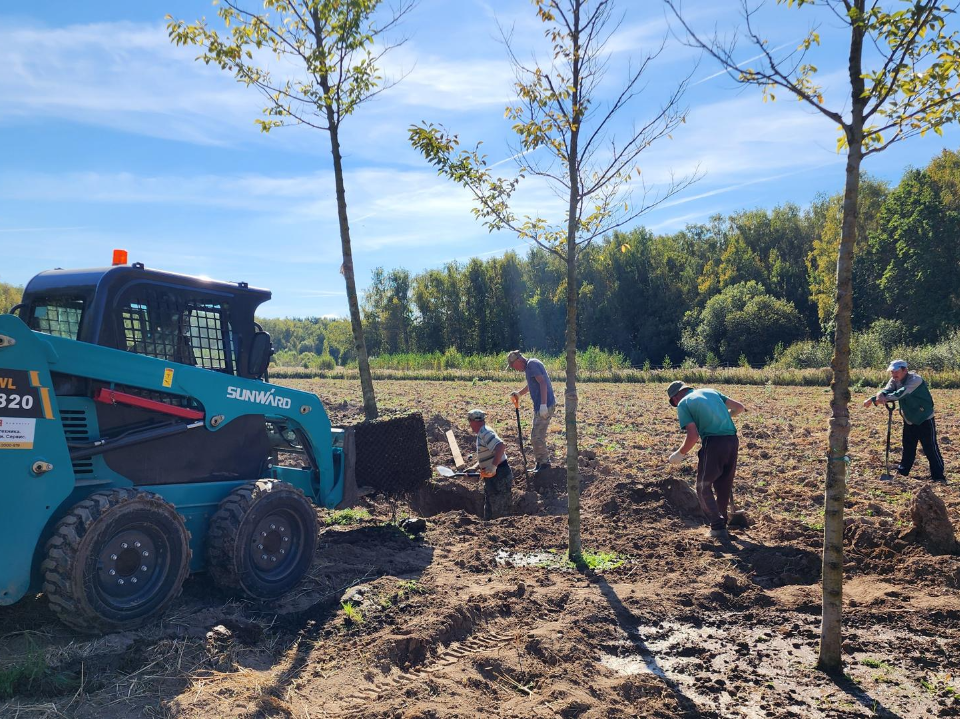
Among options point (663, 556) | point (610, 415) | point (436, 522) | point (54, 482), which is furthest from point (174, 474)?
point (610, 415)

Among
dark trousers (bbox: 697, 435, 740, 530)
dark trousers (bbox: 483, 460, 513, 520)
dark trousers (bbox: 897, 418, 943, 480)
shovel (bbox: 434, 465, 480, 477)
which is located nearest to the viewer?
dark trousers (bbox: 697, 435, 740, 530)

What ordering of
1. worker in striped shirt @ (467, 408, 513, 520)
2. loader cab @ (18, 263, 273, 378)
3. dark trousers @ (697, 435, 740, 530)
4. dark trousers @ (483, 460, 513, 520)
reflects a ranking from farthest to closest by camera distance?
dark trousers @ (483, 460, 513, 520)
worker in striped shirt @ (467, 408, 513, 520)
dark trousers @ (697, 435, 740, 530)
loader cab @ (18, 263, 273, 378)

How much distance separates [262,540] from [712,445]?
15.3ft

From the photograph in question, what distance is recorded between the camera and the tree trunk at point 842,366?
4.57 m

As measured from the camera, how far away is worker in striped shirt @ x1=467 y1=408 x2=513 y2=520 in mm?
9266

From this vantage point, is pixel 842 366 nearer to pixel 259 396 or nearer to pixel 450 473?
pixel 259 396

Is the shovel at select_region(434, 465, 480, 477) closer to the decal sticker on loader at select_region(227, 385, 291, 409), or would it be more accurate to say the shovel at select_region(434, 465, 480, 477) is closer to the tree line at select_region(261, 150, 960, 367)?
the decal sticker on loader at select_region(227, 385, 291, 409)

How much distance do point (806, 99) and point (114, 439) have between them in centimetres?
560

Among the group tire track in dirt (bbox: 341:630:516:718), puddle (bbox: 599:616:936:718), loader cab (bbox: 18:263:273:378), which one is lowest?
puddle (bbox: 599:616:936:718)

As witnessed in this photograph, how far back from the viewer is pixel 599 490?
9711mm

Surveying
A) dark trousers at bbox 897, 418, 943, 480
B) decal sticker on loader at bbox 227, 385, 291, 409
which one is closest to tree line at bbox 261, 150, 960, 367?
dark trousers at bbox 897, 418, 943, 480

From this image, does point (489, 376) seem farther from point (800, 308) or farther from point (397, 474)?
point (800, 308)

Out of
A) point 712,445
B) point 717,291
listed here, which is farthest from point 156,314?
point 717,291

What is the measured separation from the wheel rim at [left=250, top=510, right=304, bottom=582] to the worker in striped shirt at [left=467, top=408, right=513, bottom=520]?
3189mm
